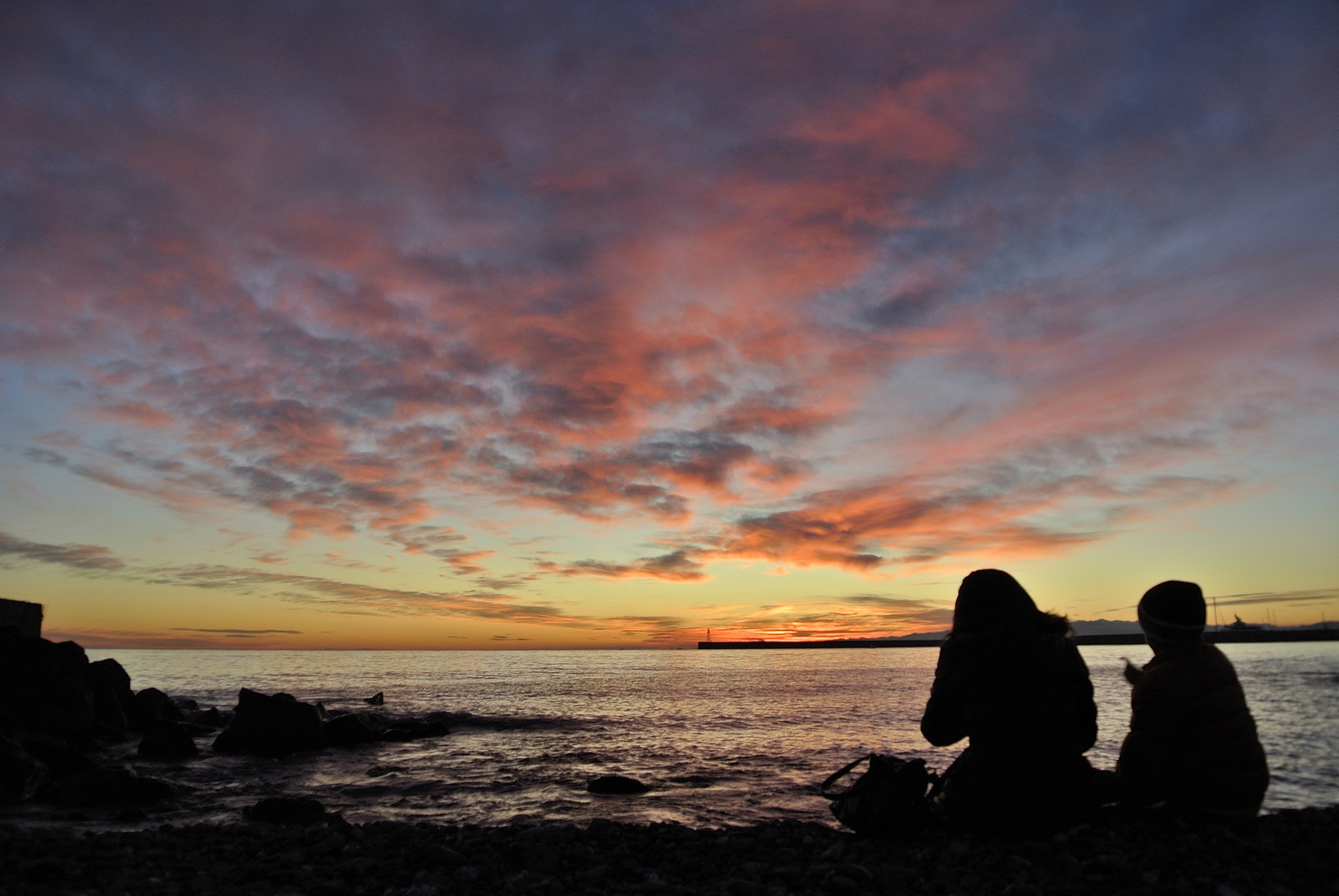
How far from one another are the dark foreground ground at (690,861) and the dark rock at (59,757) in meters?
8.93

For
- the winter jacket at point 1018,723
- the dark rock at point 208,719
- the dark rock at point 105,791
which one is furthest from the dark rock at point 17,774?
the dark rock at point 208,719

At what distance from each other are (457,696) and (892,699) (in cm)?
3241

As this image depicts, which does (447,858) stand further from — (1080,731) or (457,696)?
(457,696)

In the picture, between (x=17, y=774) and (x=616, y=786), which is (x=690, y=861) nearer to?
(x=616, y=786)

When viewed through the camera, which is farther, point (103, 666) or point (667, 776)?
point (103, 666)

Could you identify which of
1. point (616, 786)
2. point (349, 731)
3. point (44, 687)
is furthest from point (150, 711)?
point (616, 786)

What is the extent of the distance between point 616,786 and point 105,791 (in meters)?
10.8

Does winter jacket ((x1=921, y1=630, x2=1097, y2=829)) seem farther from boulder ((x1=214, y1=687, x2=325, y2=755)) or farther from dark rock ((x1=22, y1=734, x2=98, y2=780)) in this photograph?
boulder ((x1=214, y1=687, x2=325, y2=755))

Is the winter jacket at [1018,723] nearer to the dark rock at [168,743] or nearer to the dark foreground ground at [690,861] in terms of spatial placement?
the dark foreground ground at [690,861]

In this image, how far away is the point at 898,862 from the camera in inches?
276

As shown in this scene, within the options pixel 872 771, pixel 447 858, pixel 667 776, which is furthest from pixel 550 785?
pixel 872 771

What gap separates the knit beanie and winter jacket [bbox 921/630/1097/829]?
0.87 m

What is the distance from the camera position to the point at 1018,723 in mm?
6828

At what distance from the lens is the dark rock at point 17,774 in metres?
14.1
